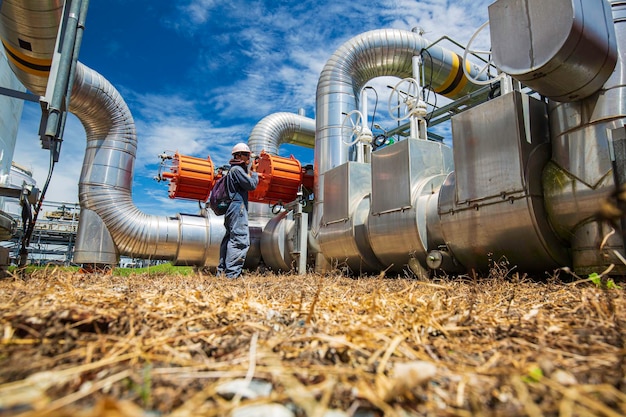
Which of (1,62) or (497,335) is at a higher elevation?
(1,62)

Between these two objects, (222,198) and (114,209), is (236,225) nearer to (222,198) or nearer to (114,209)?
(222,198)

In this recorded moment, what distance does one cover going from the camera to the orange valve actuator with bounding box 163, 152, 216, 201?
5.68 m

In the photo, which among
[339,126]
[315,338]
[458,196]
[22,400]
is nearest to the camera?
[22,400]

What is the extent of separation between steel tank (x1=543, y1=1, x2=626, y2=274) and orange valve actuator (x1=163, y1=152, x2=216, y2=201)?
4.61 m

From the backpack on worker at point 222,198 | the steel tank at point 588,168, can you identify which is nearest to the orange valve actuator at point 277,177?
the backpack on worker at point 222,198

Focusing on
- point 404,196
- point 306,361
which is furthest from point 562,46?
point 306,361

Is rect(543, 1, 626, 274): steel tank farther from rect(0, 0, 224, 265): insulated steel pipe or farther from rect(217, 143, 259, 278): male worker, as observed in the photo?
rect(0, 0, 224, 265): insulated steel pipe

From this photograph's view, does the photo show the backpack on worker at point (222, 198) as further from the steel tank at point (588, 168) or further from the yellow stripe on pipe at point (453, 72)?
the yellow stripe on pipe at point (453, 72)

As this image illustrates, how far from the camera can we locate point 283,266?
220 inches

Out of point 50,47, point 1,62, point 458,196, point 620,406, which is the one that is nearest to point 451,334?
point 620,406

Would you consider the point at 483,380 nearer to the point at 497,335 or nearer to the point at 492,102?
the point at 497,335

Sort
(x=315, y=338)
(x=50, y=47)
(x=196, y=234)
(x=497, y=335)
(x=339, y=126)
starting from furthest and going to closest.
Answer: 1. (x=196, y=234)
2. (x=339, y=126)
3. (x=50, y=47)
4. (x=497, y=335)
5. (x=315, y=338)

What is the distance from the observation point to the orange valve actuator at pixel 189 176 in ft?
18.6

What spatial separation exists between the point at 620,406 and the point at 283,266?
5118 millimetres
